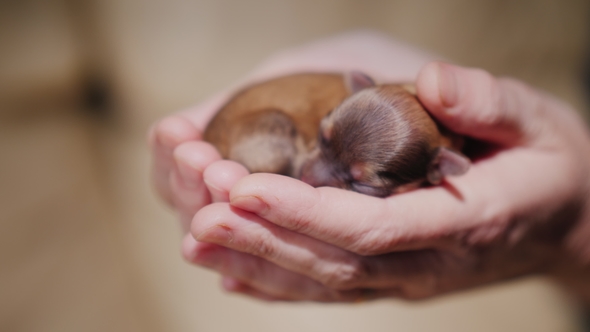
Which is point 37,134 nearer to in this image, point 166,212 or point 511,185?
point 166,212

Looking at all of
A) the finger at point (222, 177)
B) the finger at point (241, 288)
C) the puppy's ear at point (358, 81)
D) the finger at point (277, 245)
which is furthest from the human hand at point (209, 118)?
the puppy's ear at point (358, 81)

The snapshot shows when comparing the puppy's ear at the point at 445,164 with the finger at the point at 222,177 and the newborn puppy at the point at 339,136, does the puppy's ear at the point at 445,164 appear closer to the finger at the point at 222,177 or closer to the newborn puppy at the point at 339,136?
the newborn puppy at the point at 339,136

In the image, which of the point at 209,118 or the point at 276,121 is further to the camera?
the point at 209,118

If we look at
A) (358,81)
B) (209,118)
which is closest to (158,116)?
(209,118)

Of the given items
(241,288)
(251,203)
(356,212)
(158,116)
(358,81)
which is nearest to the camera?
(251,203)

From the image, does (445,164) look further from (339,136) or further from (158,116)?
(158,116)

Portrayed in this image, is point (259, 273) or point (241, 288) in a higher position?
point (259, 273)

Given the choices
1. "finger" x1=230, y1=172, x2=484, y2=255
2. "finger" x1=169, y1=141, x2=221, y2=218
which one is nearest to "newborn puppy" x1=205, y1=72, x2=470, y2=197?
"finger" x1=230, y1=172, x2=484, y2=255
